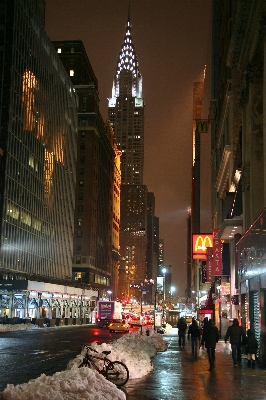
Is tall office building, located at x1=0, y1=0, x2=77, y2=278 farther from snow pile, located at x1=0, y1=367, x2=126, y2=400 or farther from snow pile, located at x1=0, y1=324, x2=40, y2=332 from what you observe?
snow pile, located at x1=0, y1=367, x2=126, y2=400

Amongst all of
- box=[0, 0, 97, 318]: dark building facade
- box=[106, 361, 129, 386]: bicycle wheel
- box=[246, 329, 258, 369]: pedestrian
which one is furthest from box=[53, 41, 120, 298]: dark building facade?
box=[106, 361, 129, 386]: bicycle wheel

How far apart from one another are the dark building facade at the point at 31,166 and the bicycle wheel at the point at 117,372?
54383mm

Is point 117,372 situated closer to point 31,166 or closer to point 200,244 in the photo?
point 200,244

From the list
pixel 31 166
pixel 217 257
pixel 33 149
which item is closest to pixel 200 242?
pixel 217 257

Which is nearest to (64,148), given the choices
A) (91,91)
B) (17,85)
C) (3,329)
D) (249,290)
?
(17,85)

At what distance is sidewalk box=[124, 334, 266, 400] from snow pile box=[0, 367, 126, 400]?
126 inches

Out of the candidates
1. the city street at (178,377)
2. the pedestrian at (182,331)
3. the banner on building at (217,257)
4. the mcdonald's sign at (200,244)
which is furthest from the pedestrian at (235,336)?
the mcdonald's sign at (200,244)

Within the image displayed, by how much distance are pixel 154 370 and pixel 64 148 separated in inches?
3623

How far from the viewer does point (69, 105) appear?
114 metres

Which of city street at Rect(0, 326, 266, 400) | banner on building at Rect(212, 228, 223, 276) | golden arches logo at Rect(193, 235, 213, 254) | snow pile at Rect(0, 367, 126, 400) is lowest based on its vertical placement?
city street at Rect(0, 326, 266, 400)

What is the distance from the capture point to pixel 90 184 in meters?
130

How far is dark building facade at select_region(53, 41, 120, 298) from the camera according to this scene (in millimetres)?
126812

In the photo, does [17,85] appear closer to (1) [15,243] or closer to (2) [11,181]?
(2) [11,181]

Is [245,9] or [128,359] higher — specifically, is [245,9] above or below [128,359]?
above
